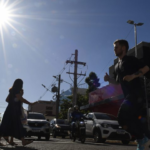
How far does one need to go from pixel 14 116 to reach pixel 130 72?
13.2 feet

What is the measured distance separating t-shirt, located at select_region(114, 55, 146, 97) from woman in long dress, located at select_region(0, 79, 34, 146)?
134 inches

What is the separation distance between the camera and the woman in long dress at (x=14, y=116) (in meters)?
6.09

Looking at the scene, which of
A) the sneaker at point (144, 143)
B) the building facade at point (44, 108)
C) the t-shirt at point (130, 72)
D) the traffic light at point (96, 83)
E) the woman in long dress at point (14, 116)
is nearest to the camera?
the sneaker at point (144, 143)

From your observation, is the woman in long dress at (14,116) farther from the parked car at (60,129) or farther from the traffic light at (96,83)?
the traffic light at (96,83)

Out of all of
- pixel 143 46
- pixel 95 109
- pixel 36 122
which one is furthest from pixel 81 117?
pixel 143 46

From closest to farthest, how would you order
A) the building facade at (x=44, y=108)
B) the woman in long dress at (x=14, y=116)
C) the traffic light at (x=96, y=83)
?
the woman in long dress at (x=14, y=116) → the traffic light at (x=96, y=83) → the building facade at (x=44, y=108)

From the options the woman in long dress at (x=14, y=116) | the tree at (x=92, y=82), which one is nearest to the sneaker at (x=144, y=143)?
the woman in long dress at (x=14, y=116)

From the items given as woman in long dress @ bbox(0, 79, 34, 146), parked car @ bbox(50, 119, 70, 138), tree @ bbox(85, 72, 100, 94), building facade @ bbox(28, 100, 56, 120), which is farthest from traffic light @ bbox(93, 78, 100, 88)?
building facade @ bbox(28, 100, 56, 120)

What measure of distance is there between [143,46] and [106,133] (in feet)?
73.4

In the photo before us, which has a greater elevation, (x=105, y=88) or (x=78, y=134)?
(x=105, y=88)

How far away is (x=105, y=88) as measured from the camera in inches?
1073

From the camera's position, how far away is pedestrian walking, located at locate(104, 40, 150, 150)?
2896 mm

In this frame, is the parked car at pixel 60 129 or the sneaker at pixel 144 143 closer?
Answer: the sneaker at pixel 144 143

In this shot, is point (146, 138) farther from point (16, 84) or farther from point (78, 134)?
point (78, 134)
